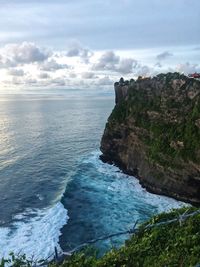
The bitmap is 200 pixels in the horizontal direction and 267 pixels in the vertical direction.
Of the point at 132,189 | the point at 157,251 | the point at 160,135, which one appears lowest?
the point at 132,189

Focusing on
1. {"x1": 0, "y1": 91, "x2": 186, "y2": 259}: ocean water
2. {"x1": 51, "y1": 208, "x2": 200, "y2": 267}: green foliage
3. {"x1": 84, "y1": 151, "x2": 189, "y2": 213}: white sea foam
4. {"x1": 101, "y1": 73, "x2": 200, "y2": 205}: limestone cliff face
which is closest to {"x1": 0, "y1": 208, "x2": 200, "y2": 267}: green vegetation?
{"x1": 51, "y1": 208, "x2": 200, "y2": 267}: green foliage

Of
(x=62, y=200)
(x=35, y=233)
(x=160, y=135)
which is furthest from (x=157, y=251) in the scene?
(x=160, y=135)

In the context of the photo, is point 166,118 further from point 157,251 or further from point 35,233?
point 157,251

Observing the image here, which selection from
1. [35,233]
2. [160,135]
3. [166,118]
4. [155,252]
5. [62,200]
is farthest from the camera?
[166,118]

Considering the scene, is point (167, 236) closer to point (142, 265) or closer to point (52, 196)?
point (142, 265)

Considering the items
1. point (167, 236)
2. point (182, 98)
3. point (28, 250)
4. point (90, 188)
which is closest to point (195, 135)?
point (182, 98)

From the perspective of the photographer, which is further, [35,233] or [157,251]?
[35,233]

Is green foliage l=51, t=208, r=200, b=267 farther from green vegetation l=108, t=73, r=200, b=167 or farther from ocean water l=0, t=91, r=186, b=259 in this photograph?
green vegetation l=108, t=73, r=200, b=167
